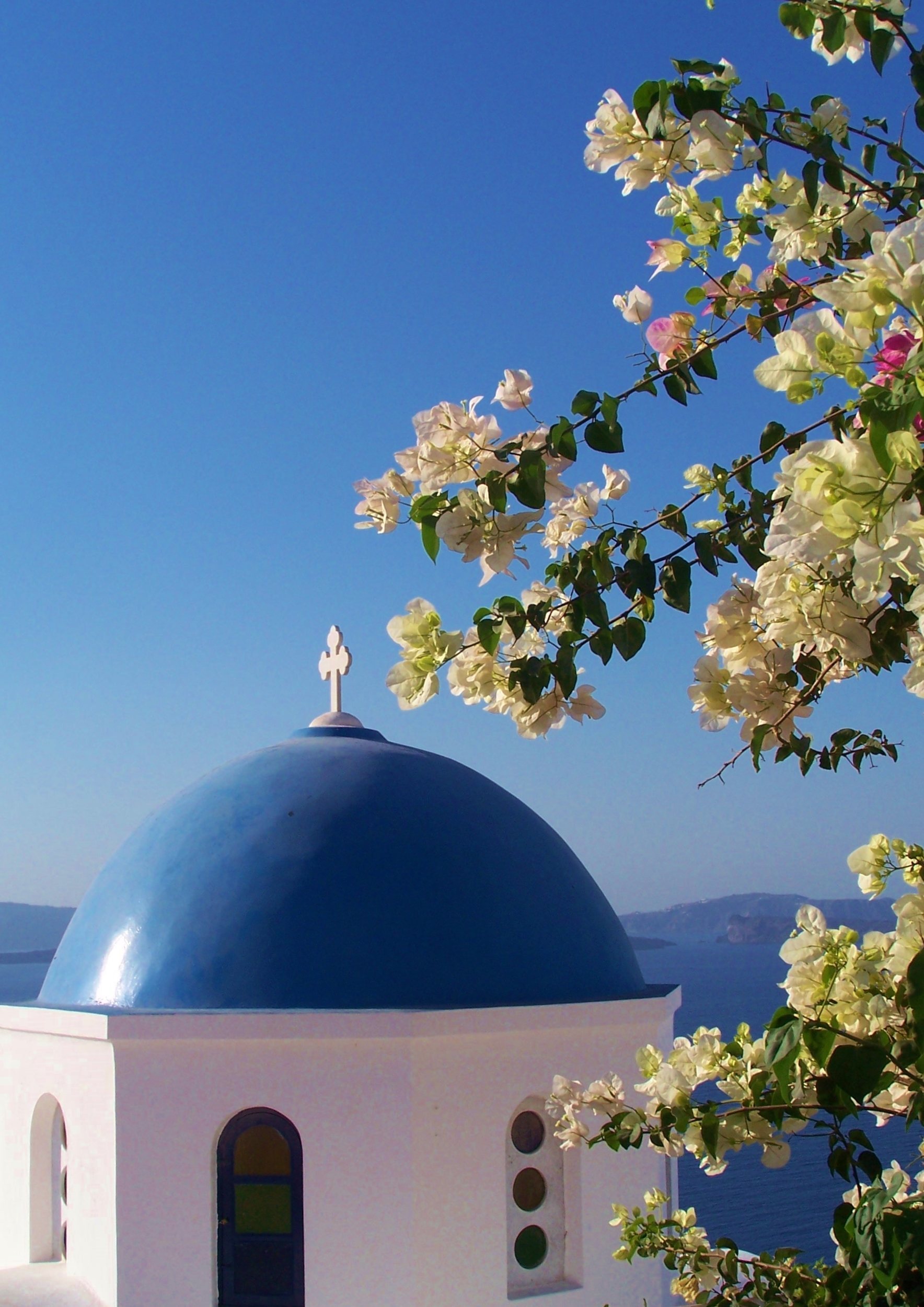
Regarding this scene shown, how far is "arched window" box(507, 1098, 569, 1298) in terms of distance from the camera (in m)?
5.66

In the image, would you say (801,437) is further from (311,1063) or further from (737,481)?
(311,1063)

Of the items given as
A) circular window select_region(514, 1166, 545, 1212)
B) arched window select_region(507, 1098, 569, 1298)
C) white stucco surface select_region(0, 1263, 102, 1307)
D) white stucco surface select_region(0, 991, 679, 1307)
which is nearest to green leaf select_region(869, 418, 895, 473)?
white stucco surface select_region(0, 991, 679, 1307)

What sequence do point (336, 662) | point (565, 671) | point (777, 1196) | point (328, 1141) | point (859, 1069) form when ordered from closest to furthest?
point (859, 1069)
point (565, 671)
point (328, 1141)
point (336, 662)
point (777, 1196)

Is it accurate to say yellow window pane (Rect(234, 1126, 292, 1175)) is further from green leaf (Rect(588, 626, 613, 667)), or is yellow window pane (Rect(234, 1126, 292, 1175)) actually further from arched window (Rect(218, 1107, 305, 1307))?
green leaf (Rect(588, 626, 613, 667))

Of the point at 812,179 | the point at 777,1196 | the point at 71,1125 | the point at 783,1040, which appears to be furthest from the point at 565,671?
the point at 777,1196

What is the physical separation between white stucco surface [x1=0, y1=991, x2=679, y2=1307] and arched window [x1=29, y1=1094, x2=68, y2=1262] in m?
0.58

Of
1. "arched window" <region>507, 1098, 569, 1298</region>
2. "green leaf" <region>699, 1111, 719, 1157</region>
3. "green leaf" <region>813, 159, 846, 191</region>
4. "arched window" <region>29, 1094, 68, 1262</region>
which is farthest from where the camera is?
"arched window" <region>29, 1094, 68, 1262</region>

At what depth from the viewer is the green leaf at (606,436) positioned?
194 centimetres

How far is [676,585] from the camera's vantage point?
214 cm

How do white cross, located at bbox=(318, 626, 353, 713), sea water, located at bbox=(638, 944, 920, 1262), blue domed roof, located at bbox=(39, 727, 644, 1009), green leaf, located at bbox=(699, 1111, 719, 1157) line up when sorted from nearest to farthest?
green leaf, located at bbox=(699, 1111, 719, 1157), blue domed roof, located at bbox=(39, 727, 644, 1009), white cross, located at bbox=(318, 626, 353, 713), sea water, located at bbox=(638, 944, 920, 1262)

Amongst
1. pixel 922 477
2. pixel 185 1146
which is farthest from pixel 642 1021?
pixel 922 477

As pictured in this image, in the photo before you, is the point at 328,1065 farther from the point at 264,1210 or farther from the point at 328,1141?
the point at 264,1210

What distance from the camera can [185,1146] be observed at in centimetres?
538

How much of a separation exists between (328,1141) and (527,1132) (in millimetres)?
959
